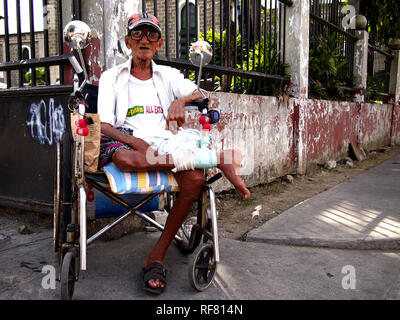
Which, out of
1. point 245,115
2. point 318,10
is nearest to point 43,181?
point 245,115

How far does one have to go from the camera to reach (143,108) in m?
2.69

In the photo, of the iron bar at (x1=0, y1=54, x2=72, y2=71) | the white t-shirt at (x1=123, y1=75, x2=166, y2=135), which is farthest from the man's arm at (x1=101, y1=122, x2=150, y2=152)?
the iron bar at (x1=0, y1=54, x2=72, y2=71)

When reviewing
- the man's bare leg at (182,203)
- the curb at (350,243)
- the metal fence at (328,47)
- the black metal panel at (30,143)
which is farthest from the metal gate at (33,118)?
the metal fence at (328,47)

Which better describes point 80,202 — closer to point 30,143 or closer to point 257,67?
point 30,143

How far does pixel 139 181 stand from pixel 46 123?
1632mm

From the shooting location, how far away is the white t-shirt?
2664 millimetres

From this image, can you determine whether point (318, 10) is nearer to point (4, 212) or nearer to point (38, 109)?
Answer: point (38, 109)

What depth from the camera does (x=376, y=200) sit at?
4480 mm


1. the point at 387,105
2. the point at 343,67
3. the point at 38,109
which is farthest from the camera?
the point at 387,105

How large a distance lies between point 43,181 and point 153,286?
1843 millimetres

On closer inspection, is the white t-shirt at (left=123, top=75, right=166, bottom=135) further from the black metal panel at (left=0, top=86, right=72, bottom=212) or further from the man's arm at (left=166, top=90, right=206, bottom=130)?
the black metal panel at (left=0, top=86, right=72, bottom=212)

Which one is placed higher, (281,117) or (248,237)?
(281,117)

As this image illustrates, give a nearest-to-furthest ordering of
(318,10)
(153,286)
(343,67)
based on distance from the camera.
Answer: (153,286), (318,10), (343,67)
